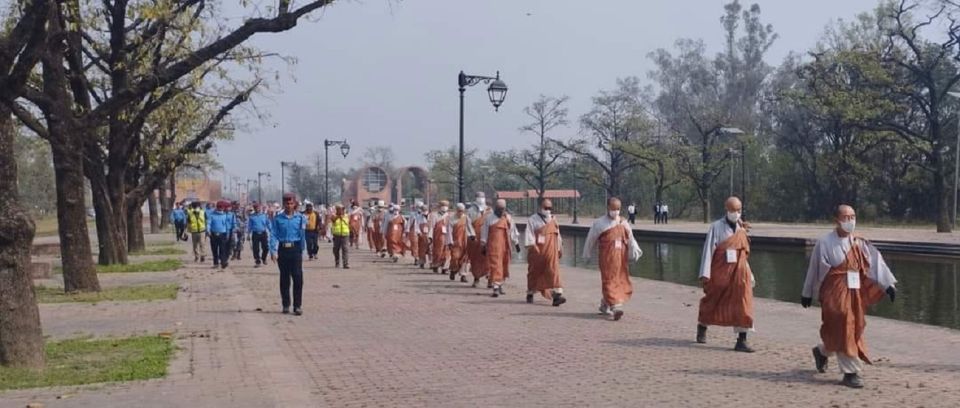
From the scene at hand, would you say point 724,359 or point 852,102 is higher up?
point 852,102

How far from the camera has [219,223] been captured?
24.4 m

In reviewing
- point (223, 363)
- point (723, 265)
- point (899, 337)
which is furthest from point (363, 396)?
point (899, 337)

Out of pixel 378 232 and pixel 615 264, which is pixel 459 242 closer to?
pixel 615 264

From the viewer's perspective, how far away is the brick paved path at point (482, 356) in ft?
26.2

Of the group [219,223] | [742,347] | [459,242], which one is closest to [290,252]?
[742,347]

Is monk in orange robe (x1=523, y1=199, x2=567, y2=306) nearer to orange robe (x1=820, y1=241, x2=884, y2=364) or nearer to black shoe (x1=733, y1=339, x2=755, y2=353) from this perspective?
black shoe (x1=733, y1=339, x2=755, y2=353)

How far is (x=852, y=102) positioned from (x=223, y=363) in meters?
41.1

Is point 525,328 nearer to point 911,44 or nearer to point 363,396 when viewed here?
point 363,396

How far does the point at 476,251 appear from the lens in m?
18.9

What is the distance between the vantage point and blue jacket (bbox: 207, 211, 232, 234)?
2434cm

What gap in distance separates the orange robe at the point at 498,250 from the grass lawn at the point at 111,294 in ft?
17.4

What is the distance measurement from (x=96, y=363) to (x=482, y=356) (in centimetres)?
378

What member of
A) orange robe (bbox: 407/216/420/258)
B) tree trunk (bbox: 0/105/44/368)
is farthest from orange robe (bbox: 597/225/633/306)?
orange robe (bbox: 407/216/420/258)

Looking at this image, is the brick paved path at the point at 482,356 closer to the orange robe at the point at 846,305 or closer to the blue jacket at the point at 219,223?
the orange robe at the point at 846,305
